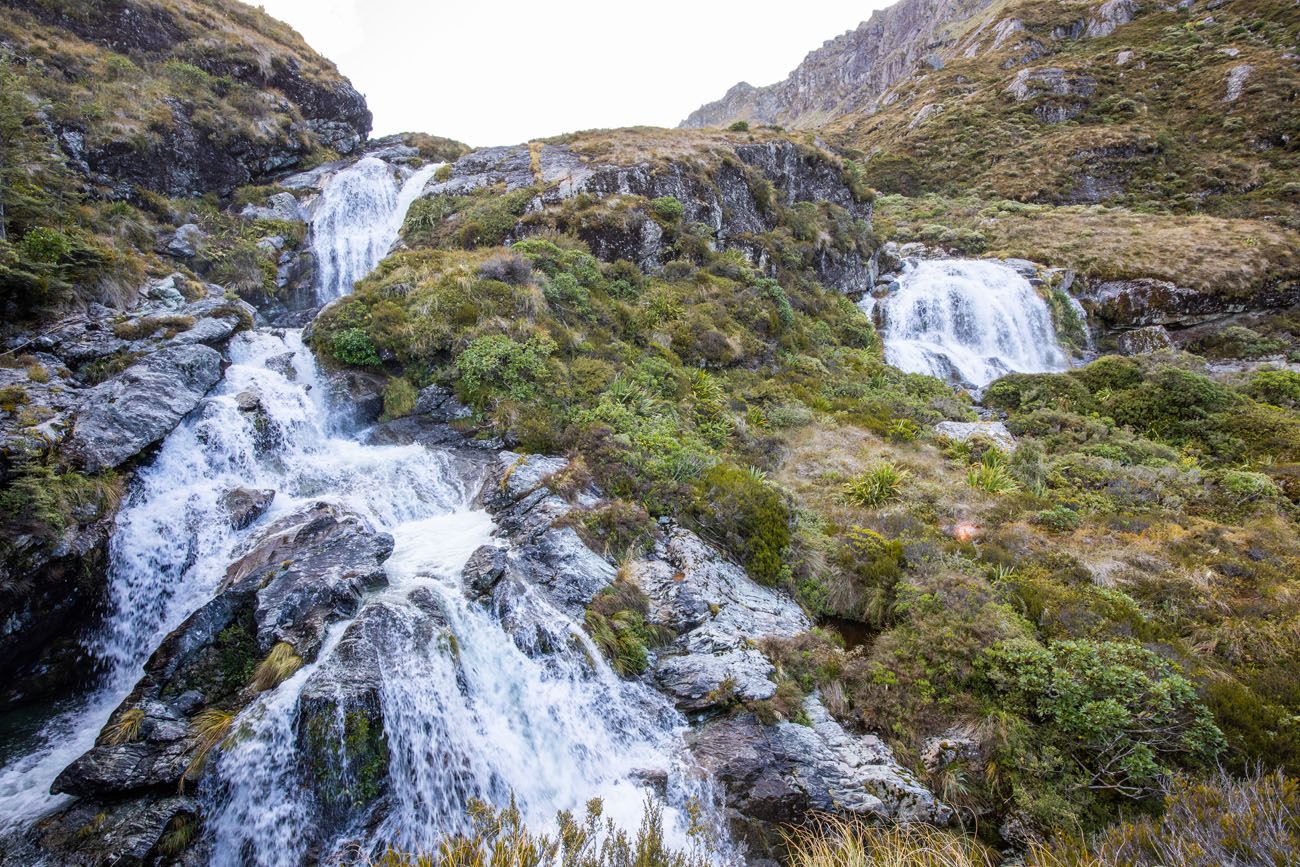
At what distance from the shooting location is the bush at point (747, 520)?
8930 mm

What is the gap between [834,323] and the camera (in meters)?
21.2

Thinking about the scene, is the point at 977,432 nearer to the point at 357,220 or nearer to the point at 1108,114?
the point at 357,220

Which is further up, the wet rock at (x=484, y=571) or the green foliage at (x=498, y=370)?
the green foliage at (x=498, y=370)

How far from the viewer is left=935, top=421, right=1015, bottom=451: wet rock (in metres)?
13.5

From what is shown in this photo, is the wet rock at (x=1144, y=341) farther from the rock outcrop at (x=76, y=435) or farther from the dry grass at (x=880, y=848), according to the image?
the rock outcrop at (x=76, y=435)

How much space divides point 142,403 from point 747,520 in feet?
34.4

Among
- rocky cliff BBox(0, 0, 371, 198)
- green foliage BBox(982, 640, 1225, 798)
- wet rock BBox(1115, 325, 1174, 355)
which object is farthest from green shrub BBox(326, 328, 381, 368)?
wet rock BBox(1115, 325, 1174, 355)

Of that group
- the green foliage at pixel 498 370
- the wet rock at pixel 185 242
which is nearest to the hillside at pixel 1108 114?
the green foliage at pixel 498 370

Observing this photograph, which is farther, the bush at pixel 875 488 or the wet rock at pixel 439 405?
the wet rock at pixel 439 405

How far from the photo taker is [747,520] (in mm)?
9266

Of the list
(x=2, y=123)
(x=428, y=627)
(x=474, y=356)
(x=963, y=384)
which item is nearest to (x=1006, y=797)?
(x=428, y=627)

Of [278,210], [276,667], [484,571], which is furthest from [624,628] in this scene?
[278,210]

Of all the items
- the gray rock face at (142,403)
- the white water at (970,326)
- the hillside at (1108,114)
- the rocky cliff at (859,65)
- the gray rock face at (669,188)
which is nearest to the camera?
the gray rock face at (142,403)

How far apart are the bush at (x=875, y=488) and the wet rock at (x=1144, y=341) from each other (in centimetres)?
1853
